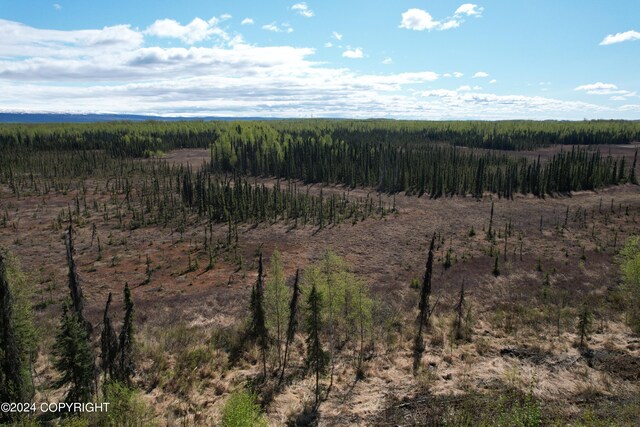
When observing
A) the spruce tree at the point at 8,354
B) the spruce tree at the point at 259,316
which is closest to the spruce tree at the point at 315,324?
the spruce tree at the point at 259,316

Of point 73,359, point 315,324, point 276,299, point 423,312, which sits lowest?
point 423,312

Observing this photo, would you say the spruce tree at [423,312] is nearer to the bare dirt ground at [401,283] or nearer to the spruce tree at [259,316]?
the bare dirt ground at [401,283]

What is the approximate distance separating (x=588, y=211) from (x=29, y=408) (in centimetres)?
8557

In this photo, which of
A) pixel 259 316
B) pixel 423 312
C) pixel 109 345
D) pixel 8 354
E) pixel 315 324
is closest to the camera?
pixel 8 354

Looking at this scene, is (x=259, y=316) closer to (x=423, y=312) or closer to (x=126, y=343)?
(x=126, y=343)

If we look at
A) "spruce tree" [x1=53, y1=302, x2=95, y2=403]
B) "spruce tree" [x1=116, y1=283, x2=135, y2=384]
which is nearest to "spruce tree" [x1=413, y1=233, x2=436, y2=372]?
"spruce tree" [x1=116, y1=283, x2=135, y2=384]

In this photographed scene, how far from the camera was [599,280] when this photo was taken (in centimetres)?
4238

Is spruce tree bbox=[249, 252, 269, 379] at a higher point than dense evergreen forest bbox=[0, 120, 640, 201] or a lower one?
lower

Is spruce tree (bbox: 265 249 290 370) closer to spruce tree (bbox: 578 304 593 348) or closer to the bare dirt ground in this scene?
the bare dirt ground

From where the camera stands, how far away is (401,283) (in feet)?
136

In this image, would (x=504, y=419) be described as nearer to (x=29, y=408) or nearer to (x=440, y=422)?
(x=440, y=422)

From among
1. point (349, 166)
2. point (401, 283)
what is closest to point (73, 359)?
point (401, 283)

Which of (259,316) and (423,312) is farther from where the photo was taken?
(423,312)

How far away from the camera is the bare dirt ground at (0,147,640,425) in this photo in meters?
24.7
